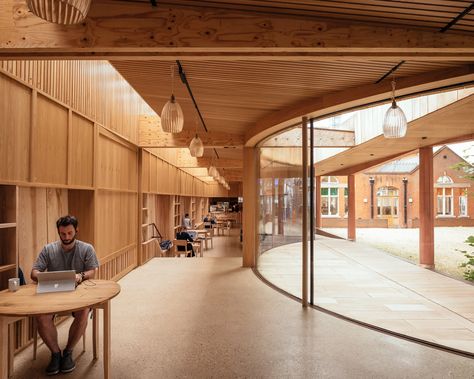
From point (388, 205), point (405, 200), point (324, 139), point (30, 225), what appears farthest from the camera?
point (388, 205)

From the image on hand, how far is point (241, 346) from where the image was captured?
135 inches

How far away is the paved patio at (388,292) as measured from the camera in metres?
4.02

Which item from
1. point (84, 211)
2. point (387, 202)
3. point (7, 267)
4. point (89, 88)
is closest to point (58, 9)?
point (7, 267)

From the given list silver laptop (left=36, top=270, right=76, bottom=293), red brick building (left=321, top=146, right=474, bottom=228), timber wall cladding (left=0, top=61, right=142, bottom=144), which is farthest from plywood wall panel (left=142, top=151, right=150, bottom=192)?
red brick building (left=321, top=146, right=474, bottom=228)

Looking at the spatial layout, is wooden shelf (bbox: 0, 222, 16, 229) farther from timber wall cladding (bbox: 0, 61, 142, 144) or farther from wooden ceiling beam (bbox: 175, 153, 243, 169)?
wooden ceiling beam (bbox: 175, 153, 243, 169)

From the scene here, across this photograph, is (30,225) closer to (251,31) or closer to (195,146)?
(195,146)

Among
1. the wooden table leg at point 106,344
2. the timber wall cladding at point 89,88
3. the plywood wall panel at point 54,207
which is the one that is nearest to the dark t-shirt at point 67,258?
the wooden table leg at point 106,344

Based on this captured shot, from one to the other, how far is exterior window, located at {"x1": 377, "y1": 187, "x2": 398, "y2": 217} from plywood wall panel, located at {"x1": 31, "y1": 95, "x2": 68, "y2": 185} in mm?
8222

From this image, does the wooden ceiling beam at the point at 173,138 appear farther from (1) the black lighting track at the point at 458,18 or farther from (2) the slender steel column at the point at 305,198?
(1) the black lighting track at the point at 458,18

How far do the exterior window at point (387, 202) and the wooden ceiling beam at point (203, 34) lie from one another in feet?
24.3

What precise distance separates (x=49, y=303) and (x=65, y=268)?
787 mm

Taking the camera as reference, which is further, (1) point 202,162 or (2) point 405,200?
(1) point 202,162

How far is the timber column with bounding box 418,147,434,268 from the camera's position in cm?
681

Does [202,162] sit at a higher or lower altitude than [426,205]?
higher
